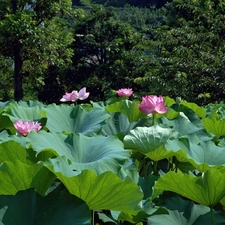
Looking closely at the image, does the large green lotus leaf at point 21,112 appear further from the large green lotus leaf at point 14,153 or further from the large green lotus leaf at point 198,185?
the large green lotus leaf at point 198,185

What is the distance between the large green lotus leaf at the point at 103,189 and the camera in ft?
2.39

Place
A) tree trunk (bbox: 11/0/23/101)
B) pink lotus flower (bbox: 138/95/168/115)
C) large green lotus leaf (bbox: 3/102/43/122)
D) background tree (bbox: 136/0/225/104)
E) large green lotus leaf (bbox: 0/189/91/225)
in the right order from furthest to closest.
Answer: tree trunk (bbox: 11/0/23/101) → background tree (bbox: 136/0/225/104) → large green lotus leaf (bbox: 3/102/43/122) → pink lotus flower (bbox: 138/95/168/115) → large green lotus leaf (bbox: 0/189/91/225)

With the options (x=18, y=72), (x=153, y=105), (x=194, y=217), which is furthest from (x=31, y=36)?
(x=194, y=217)

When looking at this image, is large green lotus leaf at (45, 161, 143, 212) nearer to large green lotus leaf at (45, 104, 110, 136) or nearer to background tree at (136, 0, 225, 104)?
large green lotus leaf at (45, 104, 110, 136)

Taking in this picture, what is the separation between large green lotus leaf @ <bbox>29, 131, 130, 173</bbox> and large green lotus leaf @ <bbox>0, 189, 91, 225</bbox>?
0.64 feet

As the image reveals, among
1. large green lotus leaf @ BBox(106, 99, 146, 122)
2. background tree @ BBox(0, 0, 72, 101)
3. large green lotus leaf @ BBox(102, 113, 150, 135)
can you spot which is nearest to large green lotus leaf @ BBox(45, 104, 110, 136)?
large green lotus leaf @ BBox(102, 113, 150, 135)

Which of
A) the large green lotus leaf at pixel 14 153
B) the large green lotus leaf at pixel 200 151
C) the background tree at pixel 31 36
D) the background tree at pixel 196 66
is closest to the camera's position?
the large green lotus leaf at pixel 14 153

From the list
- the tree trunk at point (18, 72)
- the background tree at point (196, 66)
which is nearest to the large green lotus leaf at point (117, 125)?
the background tree at point (196, 66)

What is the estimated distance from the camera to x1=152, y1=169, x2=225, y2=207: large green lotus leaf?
2.60 feet

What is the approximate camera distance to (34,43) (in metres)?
10.1

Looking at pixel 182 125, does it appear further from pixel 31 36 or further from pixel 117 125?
pixel 31 36

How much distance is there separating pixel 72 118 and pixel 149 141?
430 millimetres

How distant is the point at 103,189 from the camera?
0.73 m

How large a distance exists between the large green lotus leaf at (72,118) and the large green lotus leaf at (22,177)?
566 millimetres
